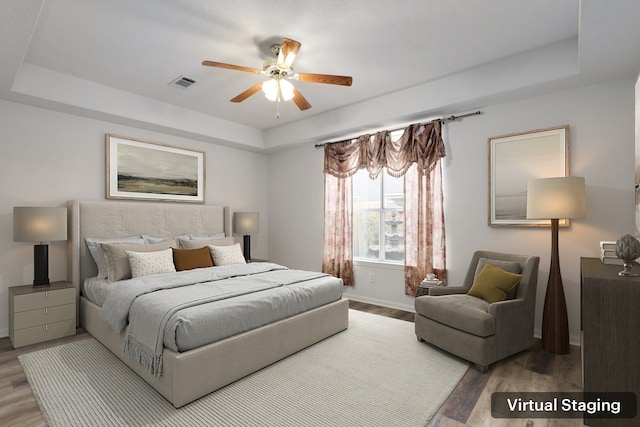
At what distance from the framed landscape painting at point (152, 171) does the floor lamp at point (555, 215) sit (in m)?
4.39

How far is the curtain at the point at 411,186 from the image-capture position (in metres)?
3.90

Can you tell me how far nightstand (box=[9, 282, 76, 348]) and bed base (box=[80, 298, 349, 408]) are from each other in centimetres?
18

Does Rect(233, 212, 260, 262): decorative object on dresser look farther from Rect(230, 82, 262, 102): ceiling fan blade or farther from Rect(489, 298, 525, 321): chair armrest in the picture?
Rect(489, 298, 525, 321): chair armrest

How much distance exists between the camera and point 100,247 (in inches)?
138

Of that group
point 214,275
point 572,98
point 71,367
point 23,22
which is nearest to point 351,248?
point 214,275

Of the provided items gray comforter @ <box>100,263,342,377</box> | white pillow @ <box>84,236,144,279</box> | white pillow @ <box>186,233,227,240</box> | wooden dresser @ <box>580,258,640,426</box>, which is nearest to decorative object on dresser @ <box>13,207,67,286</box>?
white pillow @ <box>84,236,144,279</box>

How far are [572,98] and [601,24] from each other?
122cm

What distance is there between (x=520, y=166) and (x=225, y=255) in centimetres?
365

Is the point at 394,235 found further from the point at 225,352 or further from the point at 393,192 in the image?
the point at 225,352

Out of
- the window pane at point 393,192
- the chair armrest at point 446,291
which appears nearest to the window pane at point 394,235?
the window pane at point 393,192

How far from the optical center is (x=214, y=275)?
331cm

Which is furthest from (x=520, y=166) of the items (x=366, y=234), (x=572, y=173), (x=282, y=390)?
(x=282, y=390)

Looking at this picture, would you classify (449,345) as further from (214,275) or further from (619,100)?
(619,100)

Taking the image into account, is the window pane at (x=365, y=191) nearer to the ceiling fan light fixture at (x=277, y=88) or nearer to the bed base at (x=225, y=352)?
the bed base at (x=225, y=352)
